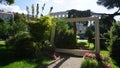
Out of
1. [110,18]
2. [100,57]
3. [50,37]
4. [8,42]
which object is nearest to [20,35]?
[8,42]

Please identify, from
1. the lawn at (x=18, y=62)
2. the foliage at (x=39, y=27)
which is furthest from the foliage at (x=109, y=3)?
the lawn at (x=18, y=62)

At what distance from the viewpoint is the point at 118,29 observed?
58.1 feet

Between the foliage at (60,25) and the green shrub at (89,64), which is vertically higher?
the foliage at (60,25)

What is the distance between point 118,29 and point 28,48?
7574mm

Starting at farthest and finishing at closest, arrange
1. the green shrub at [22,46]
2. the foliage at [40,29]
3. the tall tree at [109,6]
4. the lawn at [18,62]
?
the tall tree at [109,6] < the foliage at [40,29] < the green shrub at [22,46] < the lawn at [18,62]

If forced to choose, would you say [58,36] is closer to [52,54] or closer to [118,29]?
[52,54]

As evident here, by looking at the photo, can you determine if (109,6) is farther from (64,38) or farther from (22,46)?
(22,46)

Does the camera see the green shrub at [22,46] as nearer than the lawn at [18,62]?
No

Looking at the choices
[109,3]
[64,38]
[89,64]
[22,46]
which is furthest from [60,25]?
[109,3]

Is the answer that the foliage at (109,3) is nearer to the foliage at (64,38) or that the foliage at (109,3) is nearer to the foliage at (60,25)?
the foliage at (60,25)

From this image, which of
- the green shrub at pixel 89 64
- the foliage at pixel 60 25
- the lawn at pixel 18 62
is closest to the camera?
the green shrub at pixel 89 64

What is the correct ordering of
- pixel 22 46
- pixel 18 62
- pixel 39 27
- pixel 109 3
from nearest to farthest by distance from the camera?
pixel 18 62 → pixel 22 46 → pixel 39 27 → pixel 109 3

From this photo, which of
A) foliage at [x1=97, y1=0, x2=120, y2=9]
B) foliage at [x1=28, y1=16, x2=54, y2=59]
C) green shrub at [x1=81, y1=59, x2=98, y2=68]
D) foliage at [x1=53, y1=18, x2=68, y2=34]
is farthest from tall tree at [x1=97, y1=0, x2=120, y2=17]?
green shrub at [x1=81, y1=59, x2=98, y2=68]

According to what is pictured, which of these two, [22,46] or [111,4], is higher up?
[111,4]
